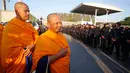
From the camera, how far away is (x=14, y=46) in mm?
4320

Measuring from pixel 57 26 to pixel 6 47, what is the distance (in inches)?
33.6

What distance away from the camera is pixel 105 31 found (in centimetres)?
1716

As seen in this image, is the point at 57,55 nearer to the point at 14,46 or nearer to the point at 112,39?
the point at 14,46

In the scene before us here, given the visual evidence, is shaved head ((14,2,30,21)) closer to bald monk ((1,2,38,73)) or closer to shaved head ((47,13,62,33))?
bald monk ((1,2,38,73))

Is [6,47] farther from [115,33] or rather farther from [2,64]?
[115,33]

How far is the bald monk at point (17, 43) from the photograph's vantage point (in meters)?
4.32

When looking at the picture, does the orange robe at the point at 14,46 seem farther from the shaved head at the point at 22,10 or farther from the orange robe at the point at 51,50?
the orange robe at the point at 51,50

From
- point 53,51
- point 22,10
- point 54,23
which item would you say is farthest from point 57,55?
point 22,10

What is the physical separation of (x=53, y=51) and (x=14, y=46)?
724mm

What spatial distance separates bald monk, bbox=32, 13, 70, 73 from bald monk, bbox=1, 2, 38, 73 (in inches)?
20.0

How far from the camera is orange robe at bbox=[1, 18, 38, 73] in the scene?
432cm

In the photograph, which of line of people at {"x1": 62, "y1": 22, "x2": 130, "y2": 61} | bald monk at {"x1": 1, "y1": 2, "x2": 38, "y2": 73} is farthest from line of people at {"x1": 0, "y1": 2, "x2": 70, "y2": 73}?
line of people at {"x1": 62, "y1": 22, "x2": 130, "y2": 61}

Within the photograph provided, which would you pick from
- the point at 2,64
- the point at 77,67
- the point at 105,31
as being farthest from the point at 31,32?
the point at 105,31

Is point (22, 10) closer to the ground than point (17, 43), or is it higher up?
higher up
